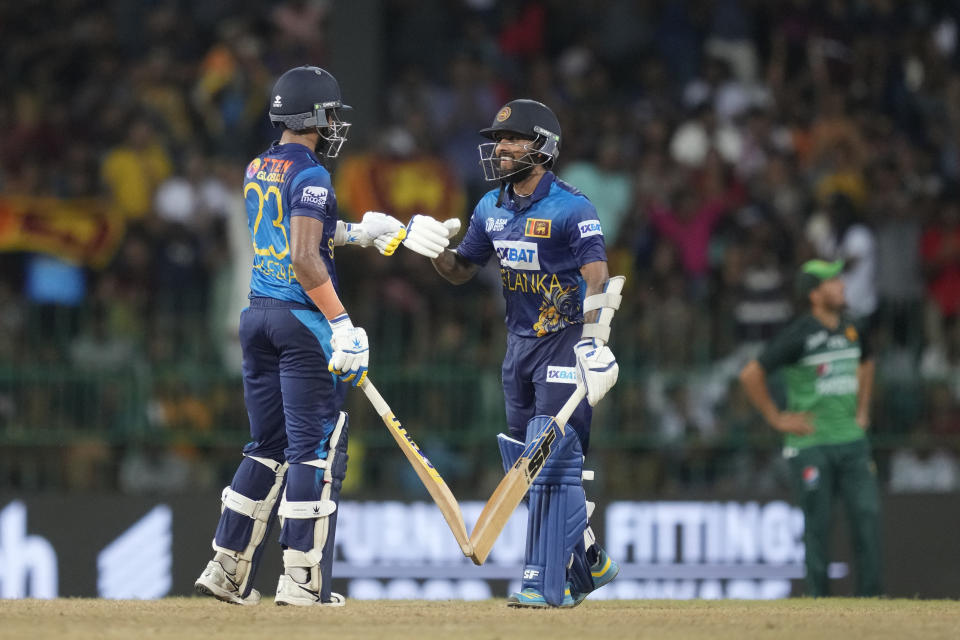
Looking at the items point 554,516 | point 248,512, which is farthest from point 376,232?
point 554,516

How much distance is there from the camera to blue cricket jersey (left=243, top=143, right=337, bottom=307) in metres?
7.96

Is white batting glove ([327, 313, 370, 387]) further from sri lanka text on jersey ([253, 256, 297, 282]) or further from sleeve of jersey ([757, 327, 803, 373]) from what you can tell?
sleeve of jersey ([757, 327, 803, 373])

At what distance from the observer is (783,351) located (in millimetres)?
11336

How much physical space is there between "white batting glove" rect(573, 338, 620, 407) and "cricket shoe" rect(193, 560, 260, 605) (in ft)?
6.62

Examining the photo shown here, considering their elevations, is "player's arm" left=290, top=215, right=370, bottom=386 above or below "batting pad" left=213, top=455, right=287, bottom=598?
above

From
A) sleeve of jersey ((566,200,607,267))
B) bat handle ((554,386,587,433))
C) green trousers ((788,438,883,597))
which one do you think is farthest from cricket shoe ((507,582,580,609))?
green trousers ((788,438,883,597))

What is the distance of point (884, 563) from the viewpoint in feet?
41.6

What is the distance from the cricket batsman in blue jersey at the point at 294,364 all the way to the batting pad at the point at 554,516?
39.0 inches

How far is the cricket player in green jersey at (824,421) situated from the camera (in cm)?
1112

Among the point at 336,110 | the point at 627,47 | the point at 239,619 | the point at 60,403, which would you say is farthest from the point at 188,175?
the point at 239,619

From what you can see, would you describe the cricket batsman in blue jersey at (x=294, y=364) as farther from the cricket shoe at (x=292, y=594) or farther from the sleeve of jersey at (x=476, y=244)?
the sleeve of jersey at (x=476, y=244)

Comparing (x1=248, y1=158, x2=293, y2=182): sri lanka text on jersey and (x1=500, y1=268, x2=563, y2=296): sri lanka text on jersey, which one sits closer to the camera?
(x1=248, y1=158, x2=293, y2=182): sri lanka text on jersey

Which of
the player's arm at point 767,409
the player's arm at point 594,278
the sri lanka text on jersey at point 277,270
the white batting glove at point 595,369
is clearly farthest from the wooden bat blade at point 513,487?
the player's arm at point 767,409

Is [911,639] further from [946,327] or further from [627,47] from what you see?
[627,47]
